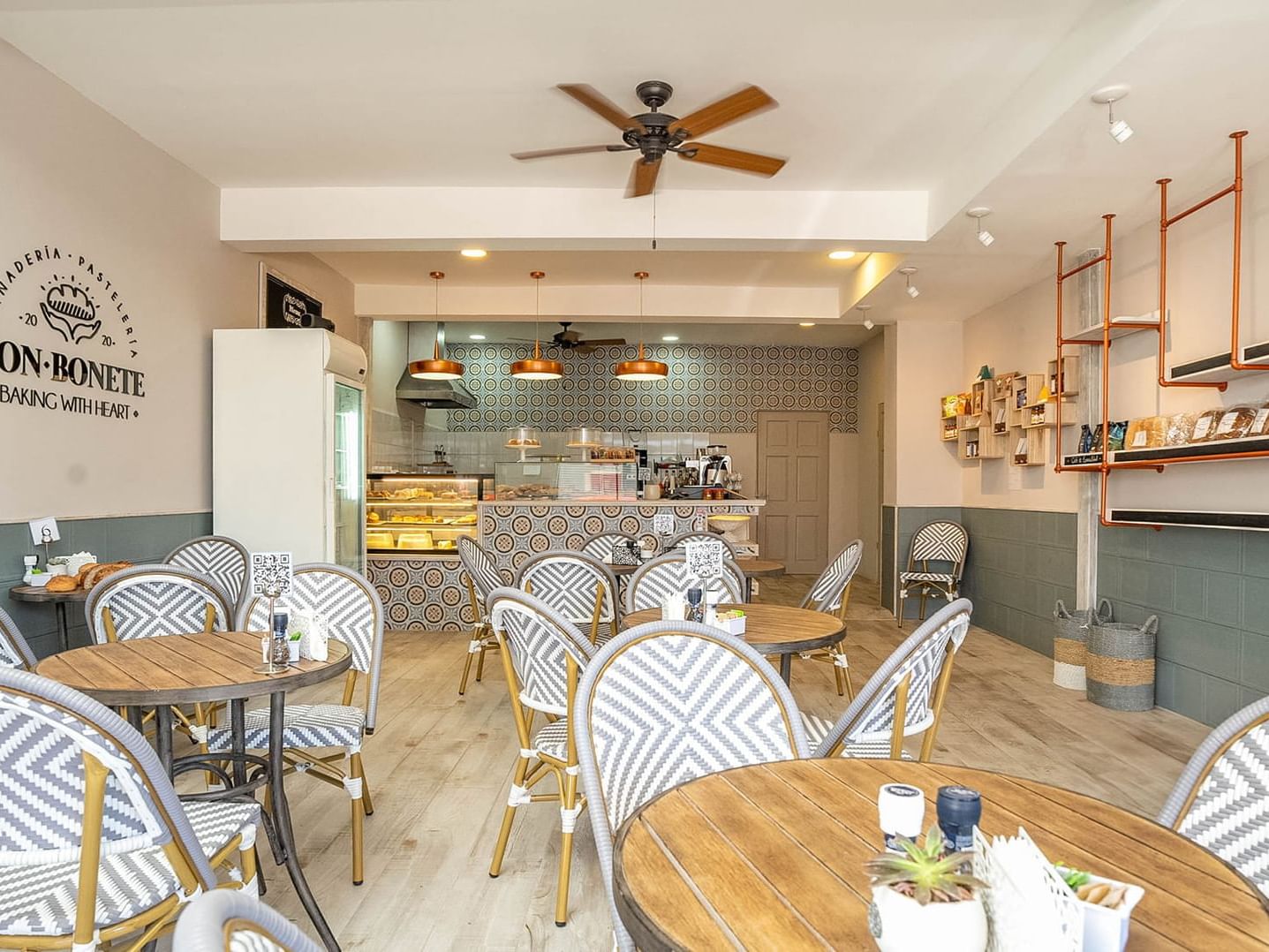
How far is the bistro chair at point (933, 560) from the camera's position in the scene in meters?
7.68

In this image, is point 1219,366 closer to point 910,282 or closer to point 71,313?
point 910,282

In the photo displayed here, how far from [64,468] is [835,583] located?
3857 millimetres

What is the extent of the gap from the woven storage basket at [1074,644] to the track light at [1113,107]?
9.87 feet

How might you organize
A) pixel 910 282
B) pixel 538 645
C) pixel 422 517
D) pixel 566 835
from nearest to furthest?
pixel 566 835, pixel 538 645, pixel 910 282, pixel 422 517

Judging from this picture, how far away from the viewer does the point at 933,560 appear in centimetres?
809

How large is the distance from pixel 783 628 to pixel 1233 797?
64.5 inches

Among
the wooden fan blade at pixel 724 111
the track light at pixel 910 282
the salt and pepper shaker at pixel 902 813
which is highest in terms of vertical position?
the wooden fan blade at pixel 724 111

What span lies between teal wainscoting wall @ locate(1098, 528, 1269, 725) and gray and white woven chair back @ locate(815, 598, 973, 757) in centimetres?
253

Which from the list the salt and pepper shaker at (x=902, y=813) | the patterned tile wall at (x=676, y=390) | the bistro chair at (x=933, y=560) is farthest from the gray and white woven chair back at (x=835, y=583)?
the patterned tile wall at (x=676, y=390)

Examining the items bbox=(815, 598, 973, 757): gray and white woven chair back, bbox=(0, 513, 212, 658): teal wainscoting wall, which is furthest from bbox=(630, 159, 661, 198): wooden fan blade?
bbox=(0, 513, 212, 658): teal wainscoting wall

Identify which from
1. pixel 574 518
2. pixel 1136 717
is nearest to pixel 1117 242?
pixel 1136 717

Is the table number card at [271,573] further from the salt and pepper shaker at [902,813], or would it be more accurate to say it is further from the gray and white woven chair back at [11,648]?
the salt and pepper shaker at [902,813]

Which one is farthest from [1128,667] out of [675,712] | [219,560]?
[219,560]

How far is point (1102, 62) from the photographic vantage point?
3227mm
